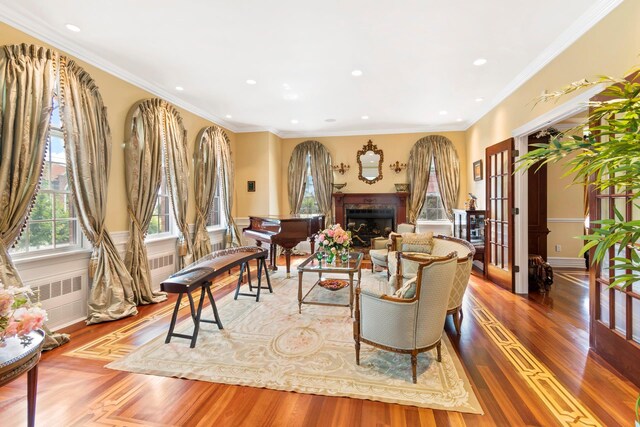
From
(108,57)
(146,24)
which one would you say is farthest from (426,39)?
(108,57)

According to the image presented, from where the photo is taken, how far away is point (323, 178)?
7504 millimetres

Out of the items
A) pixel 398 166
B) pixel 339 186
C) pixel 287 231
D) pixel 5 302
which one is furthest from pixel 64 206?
pixel 398 166

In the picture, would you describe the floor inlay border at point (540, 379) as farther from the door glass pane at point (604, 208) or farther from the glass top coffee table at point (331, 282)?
the glass top coffee table at point (331, 282)

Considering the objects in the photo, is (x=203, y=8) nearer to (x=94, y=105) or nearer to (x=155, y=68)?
(x=155, y=68)

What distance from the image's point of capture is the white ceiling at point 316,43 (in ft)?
9.07

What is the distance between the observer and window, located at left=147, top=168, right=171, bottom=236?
4855 millimetres

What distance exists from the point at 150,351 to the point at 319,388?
1627mm

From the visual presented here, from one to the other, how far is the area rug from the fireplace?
397 cm

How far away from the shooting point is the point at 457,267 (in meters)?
2.93

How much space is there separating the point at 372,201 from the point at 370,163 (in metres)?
0.95

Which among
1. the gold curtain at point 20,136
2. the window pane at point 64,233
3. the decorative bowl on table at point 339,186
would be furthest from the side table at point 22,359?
the decorative bowl on table at point 339,186

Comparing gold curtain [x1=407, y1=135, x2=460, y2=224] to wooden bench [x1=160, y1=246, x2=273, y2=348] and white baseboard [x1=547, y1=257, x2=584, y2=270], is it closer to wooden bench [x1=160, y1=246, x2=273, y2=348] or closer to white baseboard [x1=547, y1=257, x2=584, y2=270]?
white baseboard [x1=547, y1=257, x2=584, y2=270]

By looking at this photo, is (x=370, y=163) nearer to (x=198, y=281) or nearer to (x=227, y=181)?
(x=227, y=181)

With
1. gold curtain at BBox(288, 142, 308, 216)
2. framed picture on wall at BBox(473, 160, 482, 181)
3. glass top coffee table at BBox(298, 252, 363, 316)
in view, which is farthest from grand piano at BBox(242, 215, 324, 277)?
framed picture on wall at BBox(473, 160, 482, 181)
